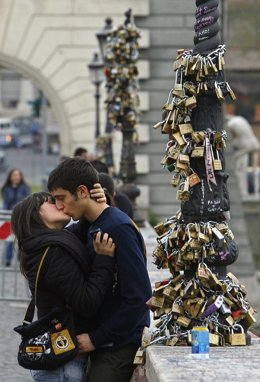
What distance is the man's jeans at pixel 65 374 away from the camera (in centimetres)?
682

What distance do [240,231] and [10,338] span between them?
72.4 ft

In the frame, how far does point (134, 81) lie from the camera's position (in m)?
21.3

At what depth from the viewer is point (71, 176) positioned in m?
6.85

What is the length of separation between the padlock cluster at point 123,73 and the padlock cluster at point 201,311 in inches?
539

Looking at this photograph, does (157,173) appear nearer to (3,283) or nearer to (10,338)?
(3,283)

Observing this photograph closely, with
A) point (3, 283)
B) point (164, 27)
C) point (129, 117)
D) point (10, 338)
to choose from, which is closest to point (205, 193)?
point (10, 338)

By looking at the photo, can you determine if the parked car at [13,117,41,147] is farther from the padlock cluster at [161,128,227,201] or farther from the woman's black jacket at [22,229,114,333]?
the woman's black jacket at [22,229,114,333]

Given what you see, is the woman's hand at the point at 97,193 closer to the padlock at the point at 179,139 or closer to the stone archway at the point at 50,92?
the padlock at the point at 179,139

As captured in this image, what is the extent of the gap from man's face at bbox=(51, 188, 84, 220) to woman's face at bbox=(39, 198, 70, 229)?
1.2 inches

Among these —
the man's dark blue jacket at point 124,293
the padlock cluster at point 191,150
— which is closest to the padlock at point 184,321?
the man's dark blue jacket at point 124,293

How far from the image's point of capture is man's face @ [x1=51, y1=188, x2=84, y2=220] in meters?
6.88

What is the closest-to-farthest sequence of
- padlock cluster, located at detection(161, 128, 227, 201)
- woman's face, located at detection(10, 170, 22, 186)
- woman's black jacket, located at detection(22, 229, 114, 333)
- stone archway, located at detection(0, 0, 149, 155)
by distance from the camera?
woman's black jacket, located at detection(22, 229, 114, 333) → padlock cluster, located at detection(161, 128, 227, 201) → woman's face, located at detection(10, 170, 22, 186) → stone archway, located at detection(0, 0, 149, 155)

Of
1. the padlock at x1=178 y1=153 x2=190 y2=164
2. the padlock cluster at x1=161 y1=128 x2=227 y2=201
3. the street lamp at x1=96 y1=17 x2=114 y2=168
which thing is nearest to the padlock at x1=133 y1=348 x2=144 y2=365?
the padlock cluster at x1=161 y1=128 x2=227 y2=201

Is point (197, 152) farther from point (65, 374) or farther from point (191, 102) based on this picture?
point (65, 374)
